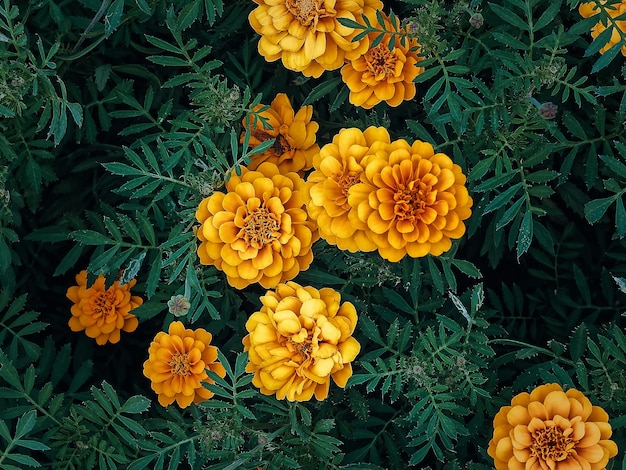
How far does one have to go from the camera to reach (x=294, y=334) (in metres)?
1.62

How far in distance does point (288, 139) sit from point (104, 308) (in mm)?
824

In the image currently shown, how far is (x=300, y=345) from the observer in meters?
1.63

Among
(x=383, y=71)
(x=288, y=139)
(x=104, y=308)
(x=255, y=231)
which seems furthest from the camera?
(x=104, y=308)

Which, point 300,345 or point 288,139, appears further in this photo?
point 288,139

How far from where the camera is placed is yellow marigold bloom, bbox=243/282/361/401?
5.25 feet

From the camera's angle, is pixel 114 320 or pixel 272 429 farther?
pixel 114 320

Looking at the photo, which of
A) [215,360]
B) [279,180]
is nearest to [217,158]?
[279,180]

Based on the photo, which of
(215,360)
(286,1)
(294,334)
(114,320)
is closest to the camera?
(294,334)

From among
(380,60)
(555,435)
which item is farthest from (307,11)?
(555,435)

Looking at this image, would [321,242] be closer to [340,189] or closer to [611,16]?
[340,189]

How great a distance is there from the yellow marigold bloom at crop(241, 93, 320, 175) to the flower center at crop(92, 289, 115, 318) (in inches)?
27.2

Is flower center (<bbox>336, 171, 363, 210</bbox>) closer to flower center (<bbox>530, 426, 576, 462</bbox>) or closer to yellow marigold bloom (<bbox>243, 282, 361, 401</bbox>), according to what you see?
yellow marigold bloom (<bbox>243, 282, 361, 401</bbox>)

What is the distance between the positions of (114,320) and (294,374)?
0.85m

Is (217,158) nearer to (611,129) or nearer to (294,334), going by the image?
(294,334)
